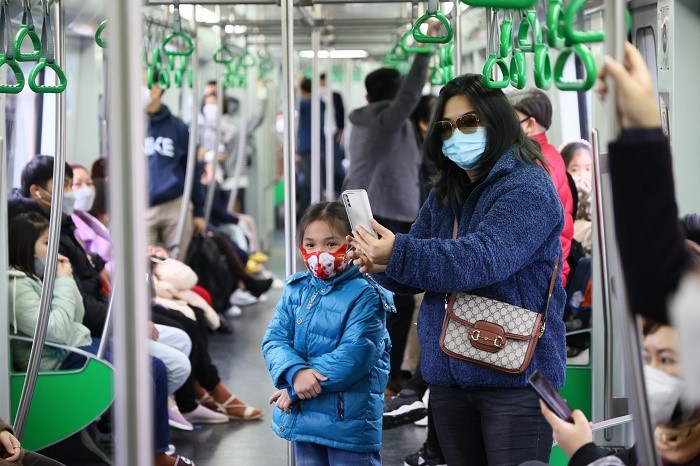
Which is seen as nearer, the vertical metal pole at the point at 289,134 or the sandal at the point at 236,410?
the vertical metal pole at the point at 289,134

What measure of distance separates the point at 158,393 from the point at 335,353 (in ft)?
6.46

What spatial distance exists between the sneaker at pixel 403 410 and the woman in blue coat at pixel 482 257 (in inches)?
104

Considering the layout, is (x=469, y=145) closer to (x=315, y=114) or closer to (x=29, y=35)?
(x=29, y=35)

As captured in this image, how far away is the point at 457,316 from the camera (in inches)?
114

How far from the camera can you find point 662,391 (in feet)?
7.11

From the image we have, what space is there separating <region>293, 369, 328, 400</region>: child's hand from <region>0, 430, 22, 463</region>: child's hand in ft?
2.99

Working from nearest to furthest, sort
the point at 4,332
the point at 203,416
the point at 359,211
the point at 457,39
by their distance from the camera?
1. the point at 359,211
2. the point at 4,332
3. the point at 457,39
4. the point at 203,416

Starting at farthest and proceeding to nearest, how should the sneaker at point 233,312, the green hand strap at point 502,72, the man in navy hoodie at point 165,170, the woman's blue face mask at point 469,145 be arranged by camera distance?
the sneaker at point 233,312 < the man in navy hoodie at point 165,170 < the green hand strap at point 502,72 < the woman's blue face mask at point 469,145

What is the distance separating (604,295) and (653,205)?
3.03 meters

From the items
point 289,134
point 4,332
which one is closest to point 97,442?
point 4,332

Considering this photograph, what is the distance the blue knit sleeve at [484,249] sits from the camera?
2721 millimetres

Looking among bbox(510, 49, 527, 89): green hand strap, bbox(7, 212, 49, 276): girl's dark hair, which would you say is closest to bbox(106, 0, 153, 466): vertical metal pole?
bbox(510, 49, 527, 89): green hand strap

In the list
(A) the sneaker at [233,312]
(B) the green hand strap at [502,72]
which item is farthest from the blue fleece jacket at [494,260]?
(A) the sneaker at [233,312]

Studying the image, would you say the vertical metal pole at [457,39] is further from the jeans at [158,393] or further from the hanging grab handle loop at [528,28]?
the jeans at [158,393]
